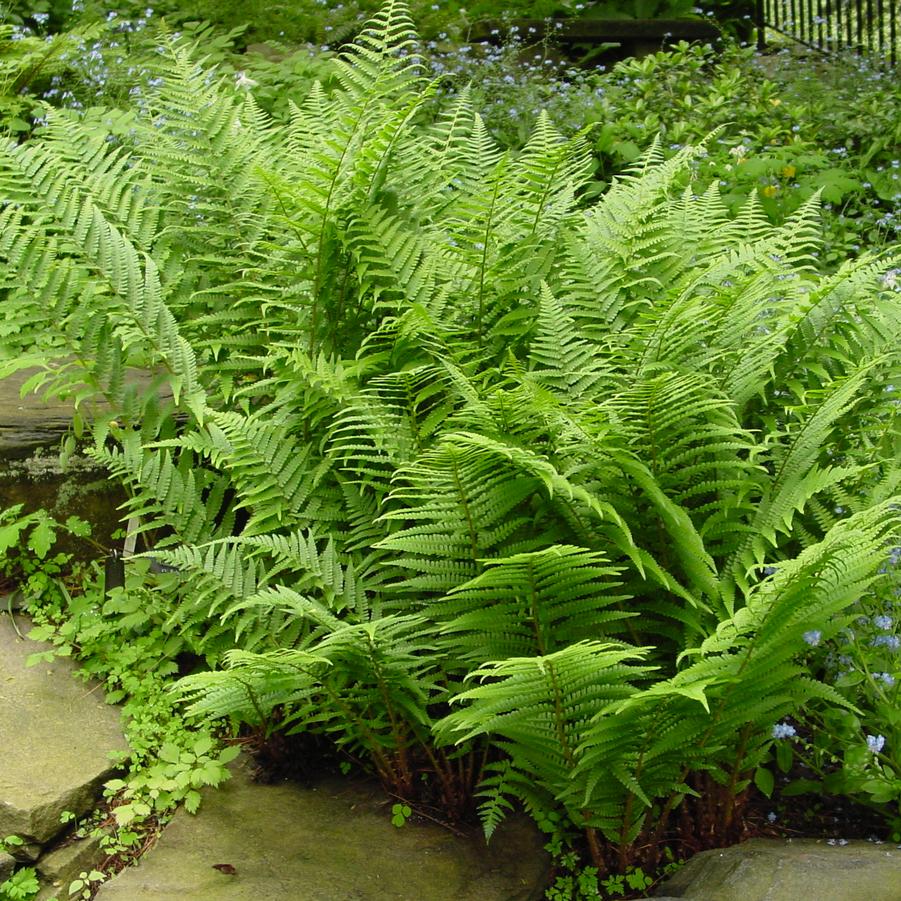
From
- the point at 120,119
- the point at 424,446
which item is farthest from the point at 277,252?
the point at 120,119

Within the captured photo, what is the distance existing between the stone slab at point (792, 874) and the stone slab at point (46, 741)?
4.67 ft

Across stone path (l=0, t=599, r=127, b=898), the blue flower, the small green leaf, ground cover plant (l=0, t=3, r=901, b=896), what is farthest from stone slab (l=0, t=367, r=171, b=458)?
the blue flower

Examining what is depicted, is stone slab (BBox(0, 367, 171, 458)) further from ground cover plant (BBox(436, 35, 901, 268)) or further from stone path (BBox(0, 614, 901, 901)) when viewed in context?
ground cover plant (BBox(436, 35, 901, 268))

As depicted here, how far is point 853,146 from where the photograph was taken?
6004mm

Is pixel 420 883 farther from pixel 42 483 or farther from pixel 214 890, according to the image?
pixel 42 483

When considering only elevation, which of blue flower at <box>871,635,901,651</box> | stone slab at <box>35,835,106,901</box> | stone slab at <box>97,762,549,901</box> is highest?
blue flower at <box>871,635,901,651</box>

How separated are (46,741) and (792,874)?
1.83m

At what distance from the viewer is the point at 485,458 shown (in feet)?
7.36

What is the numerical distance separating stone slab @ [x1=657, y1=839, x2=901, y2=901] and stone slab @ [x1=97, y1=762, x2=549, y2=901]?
36 cm

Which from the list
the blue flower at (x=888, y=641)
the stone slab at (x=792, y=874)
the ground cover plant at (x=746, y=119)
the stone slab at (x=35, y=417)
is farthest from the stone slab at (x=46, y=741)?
the ground cover plant at (x=746, y=119)

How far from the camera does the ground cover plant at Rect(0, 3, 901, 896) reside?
219 cm

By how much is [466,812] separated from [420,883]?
0.24m

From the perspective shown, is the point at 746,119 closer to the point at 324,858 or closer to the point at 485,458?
the point at 485,458

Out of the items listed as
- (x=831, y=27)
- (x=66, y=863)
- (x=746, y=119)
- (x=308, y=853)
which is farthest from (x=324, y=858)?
(x=831, y=27)
